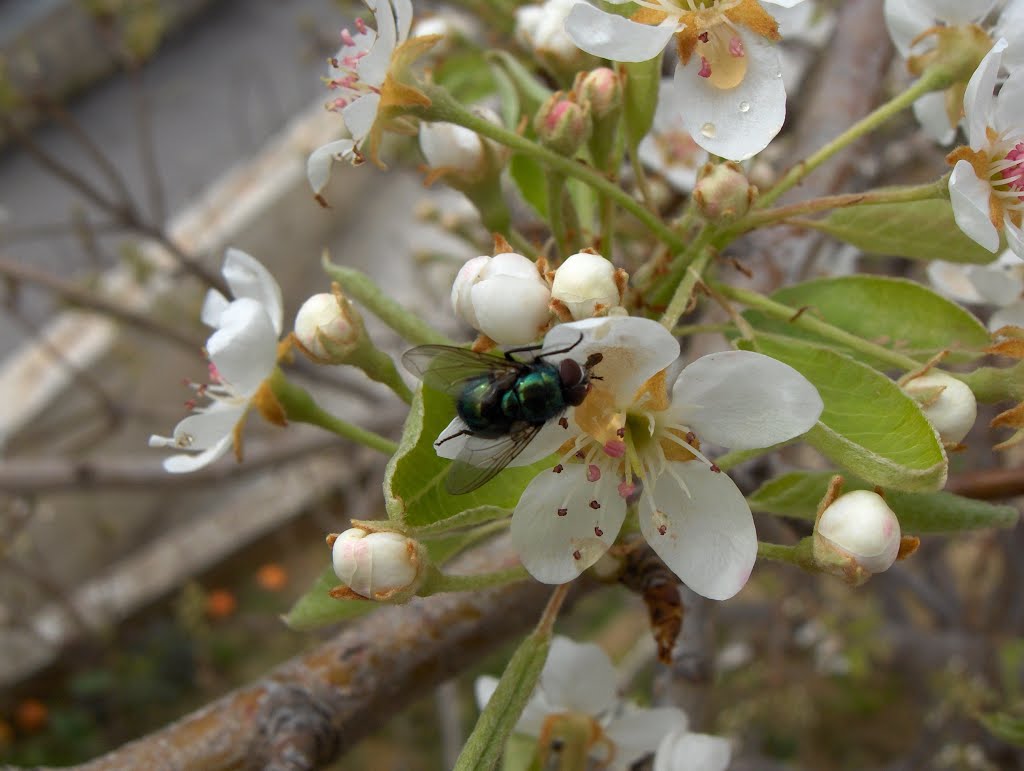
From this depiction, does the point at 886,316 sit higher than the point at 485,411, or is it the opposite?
the point at 485,411

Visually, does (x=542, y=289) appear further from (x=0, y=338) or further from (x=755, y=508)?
(x=0, y=338)

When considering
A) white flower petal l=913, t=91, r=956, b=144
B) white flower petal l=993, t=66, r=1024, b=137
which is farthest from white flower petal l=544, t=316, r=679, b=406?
white flower petal l=913, t=91, r=956, b=144

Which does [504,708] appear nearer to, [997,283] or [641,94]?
[641,94]

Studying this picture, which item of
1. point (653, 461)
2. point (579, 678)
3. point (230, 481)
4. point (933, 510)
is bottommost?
point (230, 481)

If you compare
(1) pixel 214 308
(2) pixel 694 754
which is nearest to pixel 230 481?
(1) pixel 214 308

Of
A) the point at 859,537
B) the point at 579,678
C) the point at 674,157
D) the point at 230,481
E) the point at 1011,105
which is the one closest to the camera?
the point at 859,537

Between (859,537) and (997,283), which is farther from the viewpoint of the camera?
(997,283)

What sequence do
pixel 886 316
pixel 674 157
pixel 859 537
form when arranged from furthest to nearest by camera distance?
pixel 674 157 → pixel 886 316 → pixel 859 537
